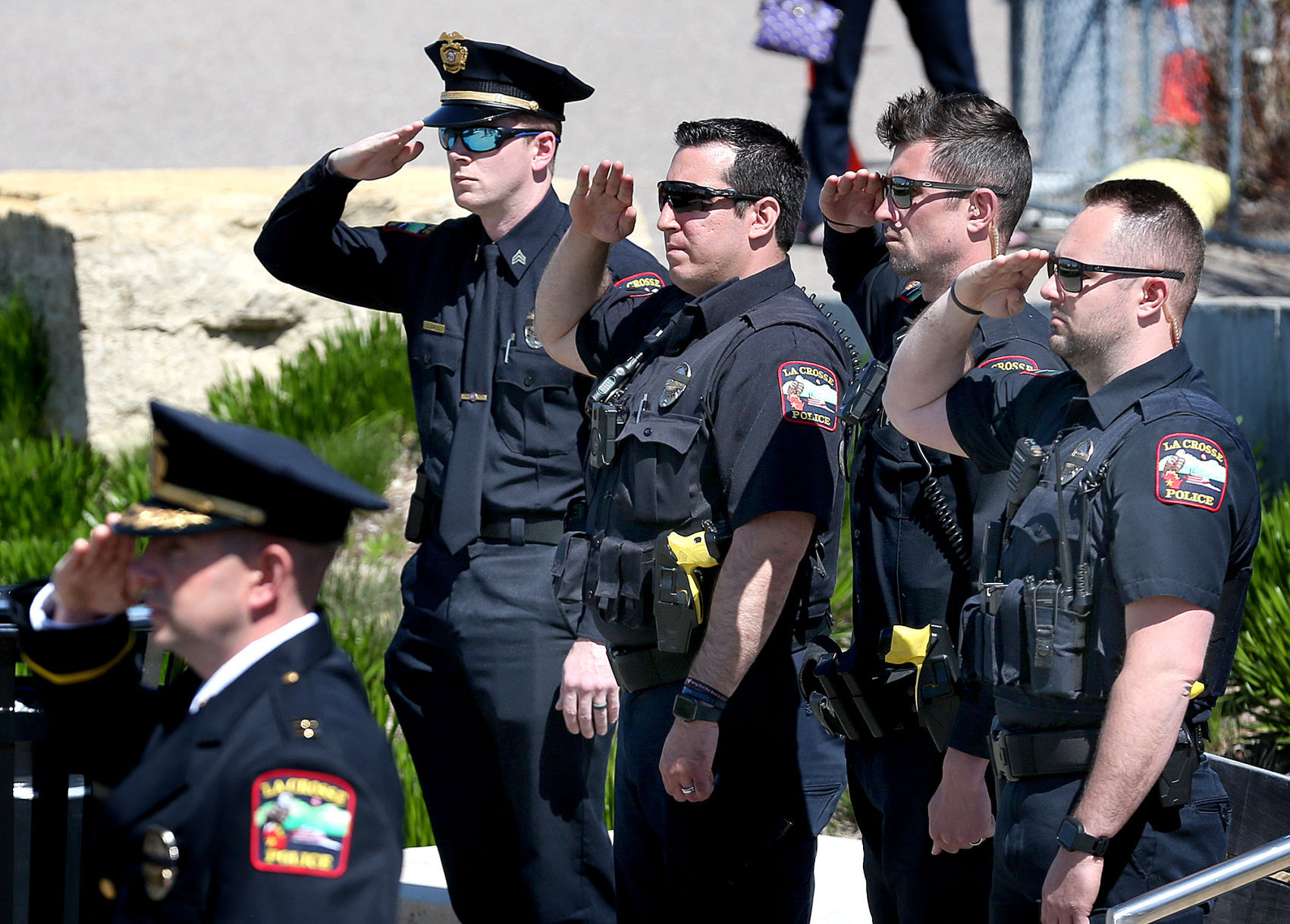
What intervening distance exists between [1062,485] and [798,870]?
3.65ft

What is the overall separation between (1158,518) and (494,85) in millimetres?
2132

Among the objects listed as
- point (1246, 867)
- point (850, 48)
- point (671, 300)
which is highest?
point (850, 48)

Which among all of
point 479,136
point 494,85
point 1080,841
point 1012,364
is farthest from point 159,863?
point 494,85

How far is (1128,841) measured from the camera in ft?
8.68

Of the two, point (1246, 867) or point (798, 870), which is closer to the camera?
point (1246, 867)

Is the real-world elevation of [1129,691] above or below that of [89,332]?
below

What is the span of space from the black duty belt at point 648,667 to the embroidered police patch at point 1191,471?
1.10m

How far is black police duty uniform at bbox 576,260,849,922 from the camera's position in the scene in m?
3.17

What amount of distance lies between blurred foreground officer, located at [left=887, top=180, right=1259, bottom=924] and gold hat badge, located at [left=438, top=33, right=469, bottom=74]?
1.67 m

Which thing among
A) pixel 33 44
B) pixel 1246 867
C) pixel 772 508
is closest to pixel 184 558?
pixel 772 508

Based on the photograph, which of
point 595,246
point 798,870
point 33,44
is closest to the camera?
point 798,870

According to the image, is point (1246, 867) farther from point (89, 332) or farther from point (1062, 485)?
point (89, 332)

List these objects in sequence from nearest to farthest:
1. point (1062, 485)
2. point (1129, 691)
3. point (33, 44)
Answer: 1. point (1129, 691)
2. point (1062, 485)
3. point (33, 44)

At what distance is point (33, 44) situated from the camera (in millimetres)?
14977
